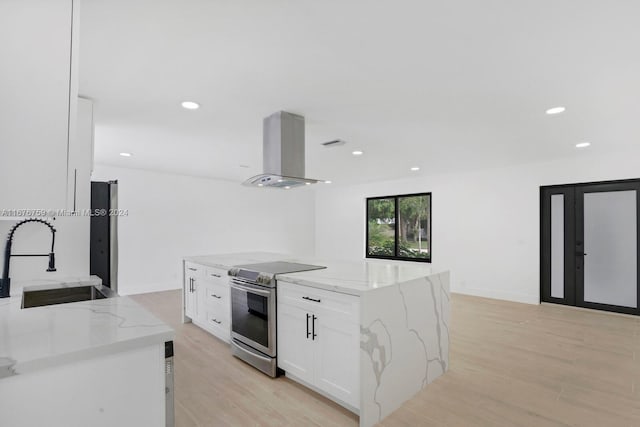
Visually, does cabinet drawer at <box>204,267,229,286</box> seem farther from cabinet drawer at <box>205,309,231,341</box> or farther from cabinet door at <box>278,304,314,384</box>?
cabinet door at <box>278,304,314,384</box>

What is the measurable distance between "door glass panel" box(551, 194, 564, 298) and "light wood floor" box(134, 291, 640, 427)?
107cm

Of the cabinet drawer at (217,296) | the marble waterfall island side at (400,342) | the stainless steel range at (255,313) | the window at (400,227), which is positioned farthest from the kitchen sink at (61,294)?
the window at (400,227)

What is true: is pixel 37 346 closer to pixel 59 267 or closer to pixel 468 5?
pixel 59 267

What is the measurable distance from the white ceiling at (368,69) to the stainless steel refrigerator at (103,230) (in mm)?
785

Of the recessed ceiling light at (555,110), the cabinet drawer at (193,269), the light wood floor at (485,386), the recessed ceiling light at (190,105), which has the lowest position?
the light wood floor at (485,386)

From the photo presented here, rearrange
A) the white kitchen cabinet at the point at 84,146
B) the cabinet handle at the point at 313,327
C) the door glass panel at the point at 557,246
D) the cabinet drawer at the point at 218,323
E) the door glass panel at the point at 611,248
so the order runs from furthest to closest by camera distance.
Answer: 1. the door glass panel at the point at 557,246
2. the door glass panel at the point at 611,248
3. the cabinet drawer at the point at 218,323
4. the white kitchen cabinet at the point at 84,146
5. the cabinet handle at the point at 313,327

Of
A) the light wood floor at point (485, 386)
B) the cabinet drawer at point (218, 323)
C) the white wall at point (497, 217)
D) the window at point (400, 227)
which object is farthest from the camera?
the window at point (400, 227)

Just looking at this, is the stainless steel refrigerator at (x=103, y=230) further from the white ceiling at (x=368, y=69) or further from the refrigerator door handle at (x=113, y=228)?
the white ceiling at (x=368, y=69)

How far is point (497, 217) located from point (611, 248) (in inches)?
60.2

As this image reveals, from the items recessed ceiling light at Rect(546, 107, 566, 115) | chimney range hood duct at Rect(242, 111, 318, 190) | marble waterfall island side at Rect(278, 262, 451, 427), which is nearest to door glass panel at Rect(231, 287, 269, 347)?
marble waterfall island side at Rect(278, 262, 451, 427)

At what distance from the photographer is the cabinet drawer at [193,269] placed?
3865mm

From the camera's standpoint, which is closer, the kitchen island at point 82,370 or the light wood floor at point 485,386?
the kitchen island at point 82,370

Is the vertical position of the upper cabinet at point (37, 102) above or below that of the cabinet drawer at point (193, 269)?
above

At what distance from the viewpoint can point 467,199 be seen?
598 centimetres
